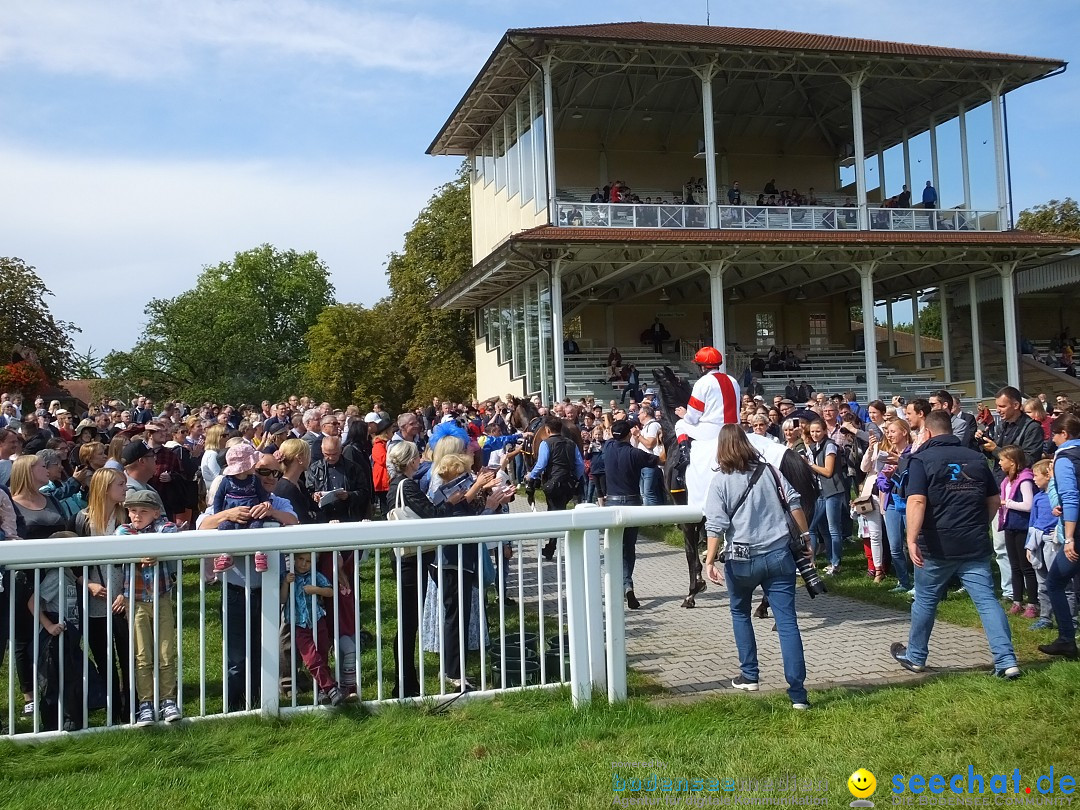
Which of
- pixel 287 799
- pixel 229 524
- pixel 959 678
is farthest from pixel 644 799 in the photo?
pixel 229 524

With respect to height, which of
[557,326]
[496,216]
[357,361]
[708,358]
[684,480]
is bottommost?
[684,480]

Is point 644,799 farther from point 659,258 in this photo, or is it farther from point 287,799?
point 659,258

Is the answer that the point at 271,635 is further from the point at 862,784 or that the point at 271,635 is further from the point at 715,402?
the point at 715,402

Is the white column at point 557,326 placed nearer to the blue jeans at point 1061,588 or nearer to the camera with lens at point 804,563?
the camera with lens at point 804,563

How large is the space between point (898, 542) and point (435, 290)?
144 feet

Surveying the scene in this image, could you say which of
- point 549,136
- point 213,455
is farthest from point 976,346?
point 213,455

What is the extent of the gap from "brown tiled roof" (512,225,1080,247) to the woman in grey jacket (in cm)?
2110

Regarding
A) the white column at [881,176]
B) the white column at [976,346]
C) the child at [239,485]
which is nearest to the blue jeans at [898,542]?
the child at [239,485]

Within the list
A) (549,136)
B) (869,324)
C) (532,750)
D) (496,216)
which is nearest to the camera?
(532,750)

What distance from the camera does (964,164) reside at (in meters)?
33.2

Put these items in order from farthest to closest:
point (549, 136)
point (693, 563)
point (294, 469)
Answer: point (549, 136), point (693, 563), point (294, 469)

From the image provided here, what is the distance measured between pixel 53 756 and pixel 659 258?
25.9m

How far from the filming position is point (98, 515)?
6180 millimetres

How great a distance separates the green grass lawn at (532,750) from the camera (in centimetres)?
454
